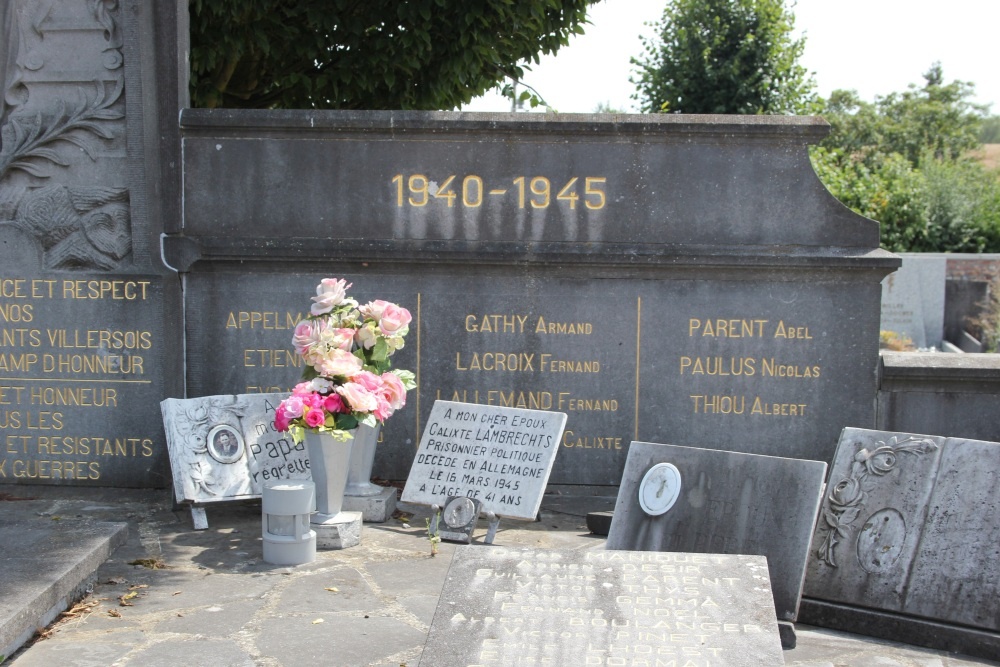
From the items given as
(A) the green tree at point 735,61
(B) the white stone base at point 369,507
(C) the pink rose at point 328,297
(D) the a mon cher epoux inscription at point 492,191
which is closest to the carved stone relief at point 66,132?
(C) the pink rose at point 328,297

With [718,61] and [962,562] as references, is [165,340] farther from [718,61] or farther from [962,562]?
[718,61]

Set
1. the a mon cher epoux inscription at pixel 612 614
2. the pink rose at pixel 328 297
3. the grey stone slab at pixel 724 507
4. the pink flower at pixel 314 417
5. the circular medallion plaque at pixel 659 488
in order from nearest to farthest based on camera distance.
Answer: the a mon cher epoux inscription at pixel 612 614
the grey stone slab at pixel 724 507
the circular medallion plaque at pixel 659 488
the pink flower at pixel 314 417
the pink rose at pixel 328 297

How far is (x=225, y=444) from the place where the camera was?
6035 mm

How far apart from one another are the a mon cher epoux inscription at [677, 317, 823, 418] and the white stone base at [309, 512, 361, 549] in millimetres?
2455

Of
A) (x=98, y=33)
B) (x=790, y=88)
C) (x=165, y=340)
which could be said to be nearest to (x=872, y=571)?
(x=165, y=340)

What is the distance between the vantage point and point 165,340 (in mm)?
6598

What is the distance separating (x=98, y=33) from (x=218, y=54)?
2.38m

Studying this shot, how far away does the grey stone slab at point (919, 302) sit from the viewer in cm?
1739

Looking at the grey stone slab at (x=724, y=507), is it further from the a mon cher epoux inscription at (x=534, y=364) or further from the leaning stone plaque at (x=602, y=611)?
the a mon cher epoux inscription at (x=534, y=364)

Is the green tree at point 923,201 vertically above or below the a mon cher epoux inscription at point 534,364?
above

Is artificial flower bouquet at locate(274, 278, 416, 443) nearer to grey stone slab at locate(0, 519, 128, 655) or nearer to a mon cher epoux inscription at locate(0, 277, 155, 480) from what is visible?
grey stone slab at locate(0, 519, 128, 655)

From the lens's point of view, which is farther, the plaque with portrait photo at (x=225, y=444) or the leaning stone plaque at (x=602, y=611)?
the plaque with portrait photo at (x=225, y=444)

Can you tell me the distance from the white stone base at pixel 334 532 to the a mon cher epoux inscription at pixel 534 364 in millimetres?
1422

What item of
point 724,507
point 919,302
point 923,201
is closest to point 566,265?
point 724,507
